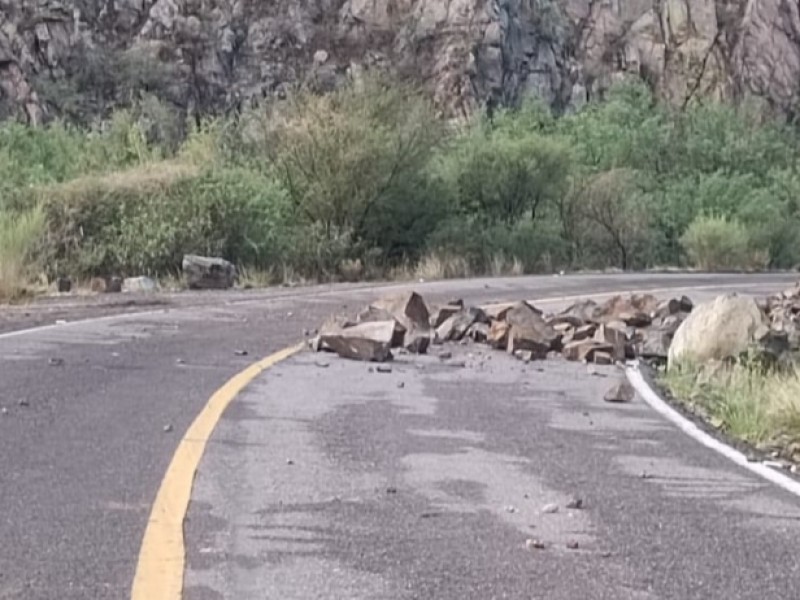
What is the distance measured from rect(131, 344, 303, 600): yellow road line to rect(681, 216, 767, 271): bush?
31.4 m

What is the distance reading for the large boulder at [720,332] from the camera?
45.8 feet

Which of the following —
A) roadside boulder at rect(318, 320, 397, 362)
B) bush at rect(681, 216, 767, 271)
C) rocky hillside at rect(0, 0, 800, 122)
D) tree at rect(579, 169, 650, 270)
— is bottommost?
bush at rect(681, 216, 767, 271)

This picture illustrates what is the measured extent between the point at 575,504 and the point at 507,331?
9.03 metres

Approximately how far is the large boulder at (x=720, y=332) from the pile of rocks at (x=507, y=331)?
29.0 inches

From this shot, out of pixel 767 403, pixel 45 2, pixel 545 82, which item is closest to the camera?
pixel 767 403

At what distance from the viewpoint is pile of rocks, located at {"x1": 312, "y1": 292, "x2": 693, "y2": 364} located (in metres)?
14.7

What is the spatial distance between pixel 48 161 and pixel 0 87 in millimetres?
25092

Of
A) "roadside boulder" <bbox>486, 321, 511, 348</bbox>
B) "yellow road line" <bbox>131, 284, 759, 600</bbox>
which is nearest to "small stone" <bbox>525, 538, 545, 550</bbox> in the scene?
"yellow road line" <bbox>131, 284, 759, 600</bbox>

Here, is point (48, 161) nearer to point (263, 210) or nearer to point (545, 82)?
point (263, 210)

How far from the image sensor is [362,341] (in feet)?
46.2

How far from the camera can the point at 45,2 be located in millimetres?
61156

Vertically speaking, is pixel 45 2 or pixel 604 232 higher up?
pixel 45 2

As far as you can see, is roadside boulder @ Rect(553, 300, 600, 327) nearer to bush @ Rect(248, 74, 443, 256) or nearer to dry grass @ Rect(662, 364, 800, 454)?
dry grass @ Rect(662, 364, 800, 454)

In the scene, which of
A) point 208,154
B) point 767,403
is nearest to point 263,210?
point 208,154
